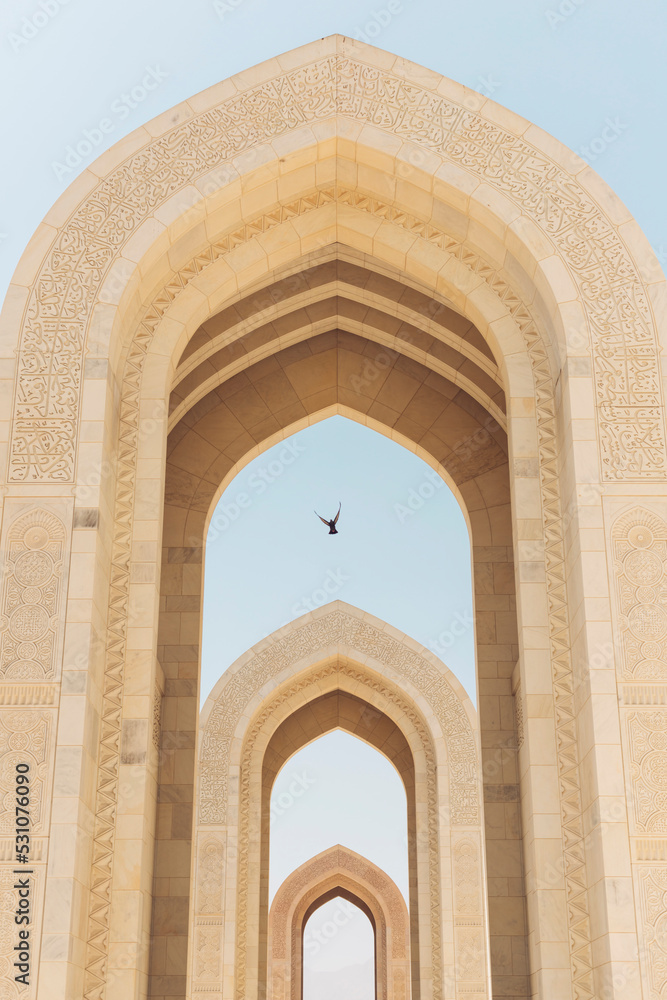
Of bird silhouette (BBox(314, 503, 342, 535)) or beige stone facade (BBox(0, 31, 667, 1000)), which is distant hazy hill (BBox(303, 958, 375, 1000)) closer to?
bird silhouette (BBox(314, 503, 342, 535))

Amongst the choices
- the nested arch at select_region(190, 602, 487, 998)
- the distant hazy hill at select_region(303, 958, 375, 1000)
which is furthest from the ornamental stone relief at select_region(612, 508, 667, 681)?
the distant hazy hill at select_region(303, 958, 375, 1000)

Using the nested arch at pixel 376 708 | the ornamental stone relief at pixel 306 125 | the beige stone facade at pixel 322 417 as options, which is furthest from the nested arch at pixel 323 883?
the ornamental stone relief at pixel 306 125

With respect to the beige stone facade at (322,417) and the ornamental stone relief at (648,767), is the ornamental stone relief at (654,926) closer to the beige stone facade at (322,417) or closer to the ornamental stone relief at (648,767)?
the beige stone facade at (322,417)

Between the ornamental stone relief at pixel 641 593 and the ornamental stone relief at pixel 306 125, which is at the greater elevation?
the ornamental stone relief at pixel 306 125

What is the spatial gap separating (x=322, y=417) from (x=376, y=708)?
616cm

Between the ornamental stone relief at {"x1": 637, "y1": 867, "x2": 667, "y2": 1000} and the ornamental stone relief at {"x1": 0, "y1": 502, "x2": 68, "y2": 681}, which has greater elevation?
the ornamental stone relief at {"x1": 0, "y1": 502, "x2": 68, "y2": 681}

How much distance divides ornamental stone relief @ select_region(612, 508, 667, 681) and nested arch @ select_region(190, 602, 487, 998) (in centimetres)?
784

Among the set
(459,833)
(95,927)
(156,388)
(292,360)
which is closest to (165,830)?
(95,927)

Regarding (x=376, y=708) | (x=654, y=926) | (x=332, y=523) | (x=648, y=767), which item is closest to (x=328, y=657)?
(x=376, y=708)

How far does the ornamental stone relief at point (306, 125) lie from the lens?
6.21m

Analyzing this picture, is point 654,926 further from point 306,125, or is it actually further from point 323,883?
point 323,883

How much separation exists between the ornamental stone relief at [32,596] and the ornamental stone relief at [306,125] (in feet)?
1.02

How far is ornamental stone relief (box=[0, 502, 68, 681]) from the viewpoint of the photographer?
18.8 feet

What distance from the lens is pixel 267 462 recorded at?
10859 mm
